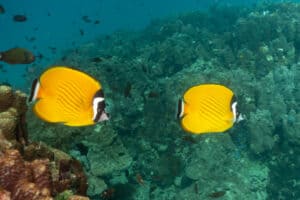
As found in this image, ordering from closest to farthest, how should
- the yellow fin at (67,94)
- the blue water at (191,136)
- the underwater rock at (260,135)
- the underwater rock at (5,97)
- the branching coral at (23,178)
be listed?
the branching coral at (23,178) → the yellow fin at (67,94) → the underwater rock at (5,97) → the blue water at (191,136) → the underwater rock at (260,135)

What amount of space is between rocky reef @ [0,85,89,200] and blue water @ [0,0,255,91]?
66.8 ft

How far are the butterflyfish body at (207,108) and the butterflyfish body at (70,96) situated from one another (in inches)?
35.7

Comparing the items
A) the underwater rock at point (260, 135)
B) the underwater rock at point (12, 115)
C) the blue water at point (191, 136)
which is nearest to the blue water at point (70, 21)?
the blue water at point (191, 136)

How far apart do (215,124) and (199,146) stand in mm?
6038

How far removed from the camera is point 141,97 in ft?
36.3

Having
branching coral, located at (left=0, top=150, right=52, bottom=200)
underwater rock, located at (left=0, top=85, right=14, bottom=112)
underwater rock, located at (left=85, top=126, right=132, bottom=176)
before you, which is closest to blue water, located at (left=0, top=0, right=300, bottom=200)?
underwater rock, located at (left=85, top=126, right=132, bottom=176)

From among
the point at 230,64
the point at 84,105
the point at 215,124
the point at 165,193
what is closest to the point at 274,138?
the point at 165,193

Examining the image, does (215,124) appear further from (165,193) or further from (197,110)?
(165,193)

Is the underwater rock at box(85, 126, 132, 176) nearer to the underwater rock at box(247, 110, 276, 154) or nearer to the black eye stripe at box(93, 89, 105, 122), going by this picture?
the underwater rock at box(247, 110, 276, 154)

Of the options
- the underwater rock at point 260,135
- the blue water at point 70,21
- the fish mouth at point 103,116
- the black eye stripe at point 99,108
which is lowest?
the blue water at point 70,21

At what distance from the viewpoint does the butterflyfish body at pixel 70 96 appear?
8.50ft

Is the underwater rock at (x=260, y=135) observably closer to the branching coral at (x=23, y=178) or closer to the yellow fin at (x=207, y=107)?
the yellow fin at (x=207, y=107)

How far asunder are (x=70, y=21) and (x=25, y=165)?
84488 millimetres

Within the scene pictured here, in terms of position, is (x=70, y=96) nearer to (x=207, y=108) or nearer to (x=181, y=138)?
(x=207, y=108)
